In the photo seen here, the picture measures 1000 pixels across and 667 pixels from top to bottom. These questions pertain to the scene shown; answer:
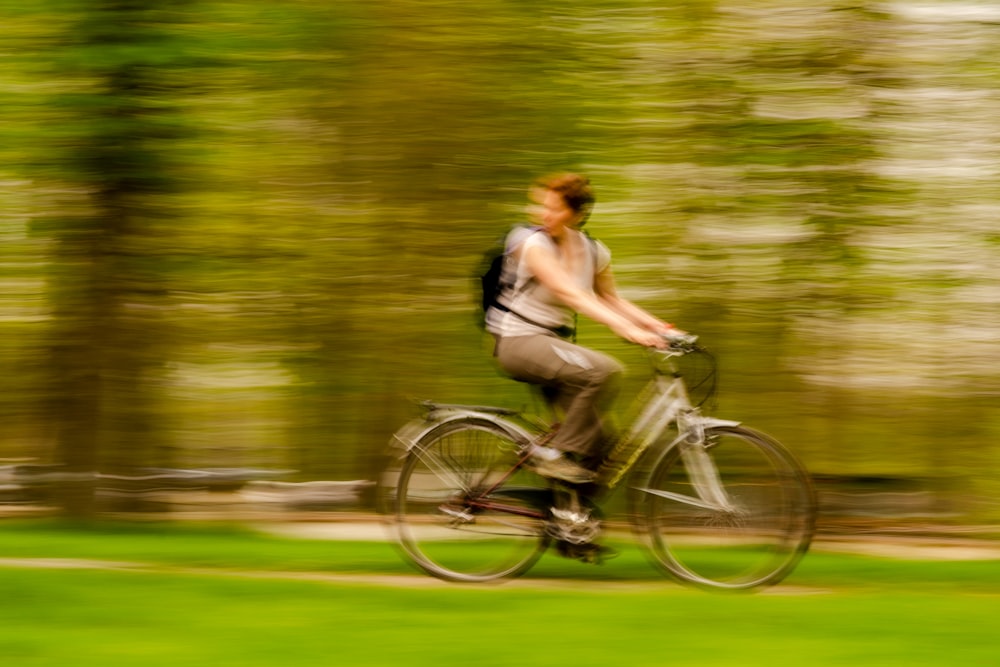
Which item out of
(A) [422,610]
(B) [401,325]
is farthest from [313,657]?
(B) [401,325]

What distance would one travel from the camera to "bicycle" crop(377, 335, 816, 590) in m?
5.52

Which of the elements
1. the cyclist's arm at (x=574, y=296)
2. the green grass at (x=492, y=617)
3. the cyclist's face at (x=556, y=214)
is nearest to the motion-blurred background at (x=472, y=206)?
the green grass at (x=492, y=617)

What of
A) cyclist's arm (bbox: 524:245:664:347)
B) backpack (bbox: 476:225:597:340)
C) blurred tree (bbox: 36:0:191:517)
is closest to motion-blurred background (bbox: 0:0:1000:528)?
blurred tree (bbox: 36:0:191:517)

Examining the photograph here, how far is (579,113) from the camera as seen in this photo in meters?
7.75

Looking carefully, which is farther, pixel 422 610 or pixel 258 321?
pixel 258 321

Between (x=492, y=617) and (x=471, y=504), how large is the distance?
0.77 m

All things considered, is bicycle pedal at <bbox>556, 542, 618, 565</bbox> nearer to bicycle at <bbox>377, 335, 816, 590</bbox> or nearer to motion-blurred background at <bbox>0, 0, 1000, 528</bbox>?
bicycle at <bbox>377, 335, 816, 590</bbox>

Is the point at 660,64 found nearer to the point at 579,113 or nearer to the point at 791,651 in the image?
the point at 579,113

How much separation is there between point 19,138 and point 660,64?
3791mm

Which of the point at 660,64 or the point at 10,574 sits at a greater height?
the point at 660,64

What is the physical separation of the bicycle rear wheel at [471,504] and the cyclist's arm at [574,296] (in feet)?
2.35

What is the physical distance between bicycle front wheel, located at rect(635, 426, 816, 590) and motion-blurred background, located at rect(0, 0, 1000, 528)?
224cm

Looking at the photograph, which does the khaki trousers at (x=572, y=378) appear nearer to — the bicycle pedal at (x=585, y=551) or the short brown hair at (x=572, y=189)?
the bicycle pedal at (x=585, y=551)

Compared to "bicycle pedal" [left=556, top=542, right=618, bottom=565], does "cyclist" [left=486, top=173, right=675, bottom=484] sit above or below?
above
